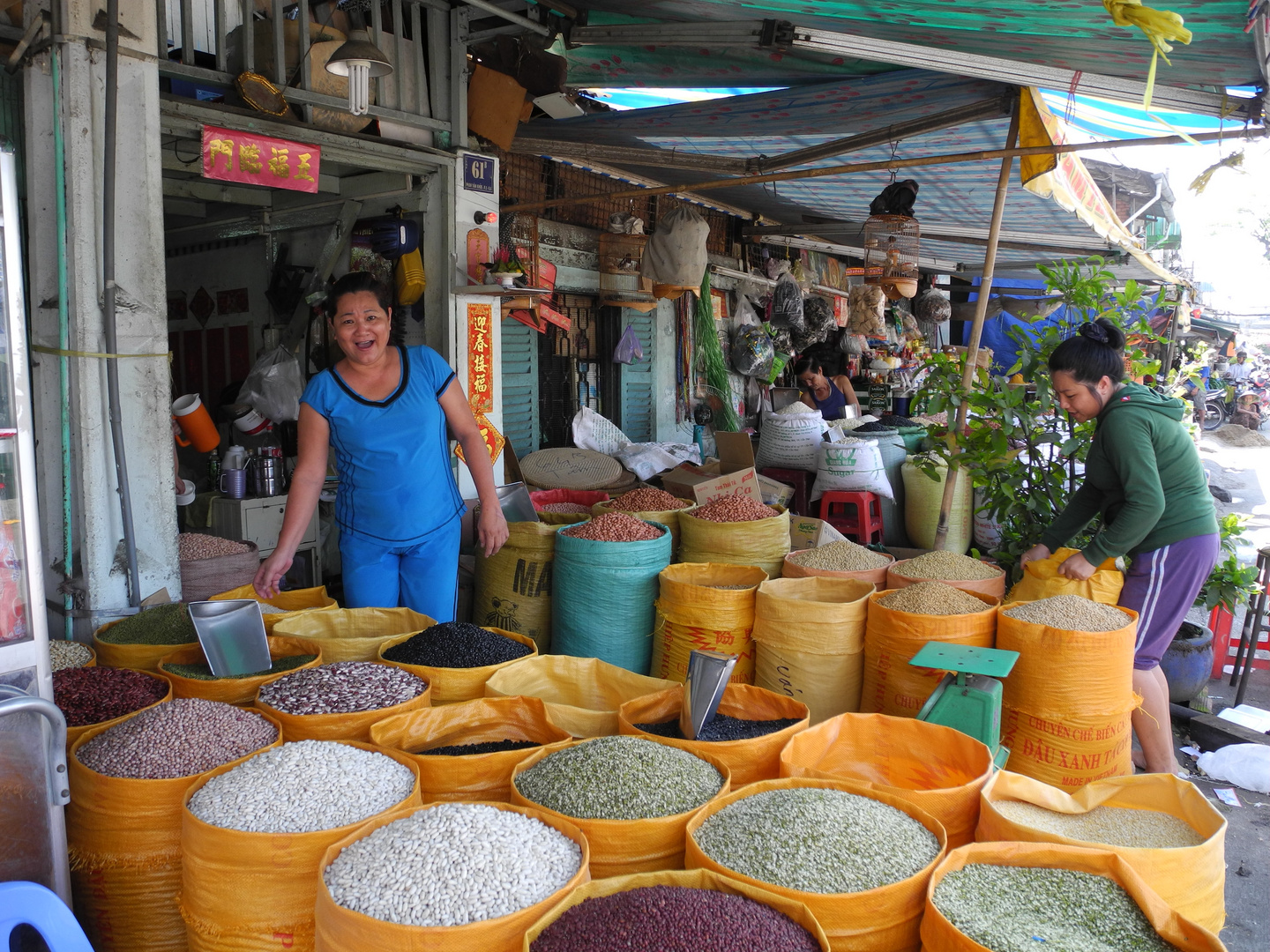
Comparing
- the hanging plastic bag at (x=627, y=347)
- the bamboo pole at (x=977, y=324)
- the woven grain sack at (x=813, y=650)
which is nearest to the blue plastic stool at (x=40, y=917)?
the woven grain sack at (x=813, y=650)

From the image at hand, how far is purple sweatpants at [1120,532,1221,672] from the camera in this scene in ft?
8.54

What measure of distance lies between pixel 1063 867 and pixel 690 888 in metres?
0.59

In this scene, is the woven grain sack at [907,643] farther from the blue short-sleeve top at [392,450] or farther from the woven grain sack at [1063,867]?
the blue short-sleeve top at [392,450]

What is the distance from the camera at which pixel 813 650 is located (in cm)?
243

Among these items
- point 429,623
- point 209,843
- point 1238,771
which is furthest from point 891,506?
point 209,843

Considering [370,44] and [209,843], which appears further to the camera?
[370,44]

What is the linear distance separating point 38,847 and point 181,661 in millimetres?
859

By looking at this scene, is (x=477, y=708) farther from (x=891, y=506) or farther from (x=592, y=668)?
(x=891, y=506)

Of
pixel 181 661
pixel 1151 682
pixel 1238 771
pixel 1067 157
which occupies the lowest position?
pixel 1238 771

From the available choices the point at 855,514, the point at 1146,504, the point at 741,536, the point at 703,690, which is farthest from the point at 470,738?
the point at 855,514

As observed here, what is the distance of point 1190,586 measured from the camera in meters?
2.62

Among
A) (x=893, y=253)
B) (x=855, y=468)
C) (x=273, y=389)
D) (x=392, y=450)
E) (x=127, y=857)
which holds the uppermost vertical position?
(x=893, y=253)

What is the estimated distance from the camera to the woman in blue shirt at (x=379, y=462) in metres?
2.48

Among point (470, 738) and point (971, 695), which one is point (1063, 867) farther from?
point (470, 738)
